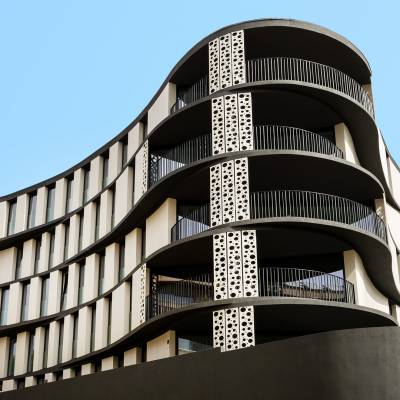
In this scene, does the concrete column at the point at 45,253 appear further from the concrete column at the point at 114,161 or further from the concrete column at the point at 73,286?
the concrete column at the point at 114,161

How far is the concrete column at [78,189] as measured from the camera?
1572 inches

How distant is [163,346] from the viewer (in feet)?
93.4

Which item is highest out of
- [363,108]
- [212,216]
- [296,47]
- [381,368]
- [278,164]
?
[296,47]

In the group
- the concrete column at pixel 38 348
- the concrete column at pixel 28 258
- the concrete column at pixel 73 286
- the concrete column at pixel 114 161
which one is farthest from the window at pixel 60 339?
the concrete column at pixel 114 161

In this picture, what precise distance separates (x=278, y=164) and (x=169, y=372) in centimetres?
855

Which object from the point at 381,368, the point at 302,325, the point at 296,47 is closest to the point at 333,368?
the point at 381,368

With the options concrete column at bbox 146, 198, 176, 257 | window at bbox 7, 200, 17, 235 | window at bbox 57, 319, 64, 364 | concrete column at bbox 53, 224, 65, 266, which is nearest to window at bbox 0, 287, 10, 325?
window at bbox 7, 200, 17, 235

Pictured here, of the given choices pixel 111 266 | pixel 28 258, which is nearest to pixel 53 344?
pixel 111 266

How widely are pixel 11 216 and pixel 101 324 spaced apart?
13.5 m

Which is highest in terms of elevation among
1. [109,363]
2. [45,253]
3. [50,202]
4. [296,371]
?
[50,202]

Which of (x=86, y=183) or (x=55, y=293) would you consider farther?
(x=86, y=183)

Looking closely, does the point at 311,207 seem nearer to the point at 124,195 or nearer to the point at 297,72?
the point at 297,72

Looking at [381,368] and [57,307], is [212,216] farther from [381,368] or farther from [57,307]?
[57,307]

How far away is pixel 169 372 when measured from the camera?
73.1 ft
